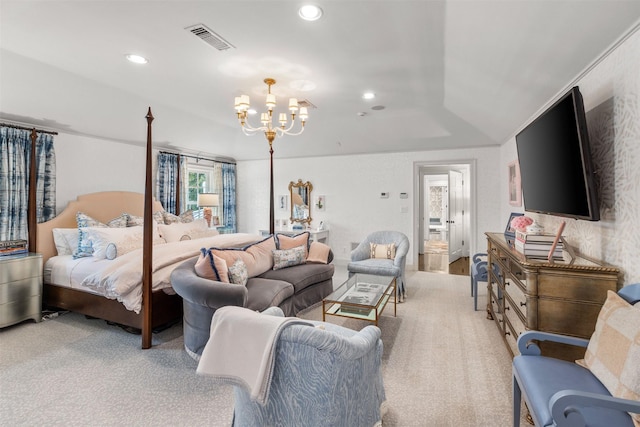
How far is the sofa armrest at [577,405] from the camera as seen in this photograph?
1181 mm

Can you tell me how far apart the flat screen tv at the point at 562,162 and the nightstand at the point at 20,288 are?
500cm

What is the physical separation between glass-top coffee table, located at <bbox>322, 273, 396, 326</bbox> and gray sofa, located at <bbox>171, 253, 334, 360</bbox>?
0.46 m

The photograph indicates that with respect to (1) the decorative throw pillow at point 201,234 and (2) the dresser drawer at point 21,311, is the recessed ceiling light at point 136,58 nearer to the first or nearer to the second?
A: (1) the decorative throw pillow at point 201,234

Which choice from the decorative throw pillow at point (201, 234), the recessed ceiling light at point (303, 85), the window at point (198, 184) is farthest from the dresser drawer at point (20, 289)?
the recessed ceiling light at point (303, 85)

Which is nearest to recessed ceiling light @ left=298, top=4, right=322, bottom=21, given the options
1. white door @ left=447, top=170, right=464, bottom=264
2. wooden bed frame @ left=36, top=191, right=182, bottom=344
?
wooden bed frame @ left=36, top=191, right=182, bottom=344

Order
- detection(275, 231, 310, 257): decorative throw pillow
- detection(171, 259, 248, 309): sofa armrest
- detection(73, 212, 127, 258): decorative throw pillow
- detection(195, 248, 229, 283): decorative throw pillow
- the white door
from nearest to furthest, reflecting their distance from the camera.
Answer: detection(171, 259, 248, 309): sofa armrest → detection(195, 248, 229, 283): decorative throw pillow → detection(73, 212, 127, 258): decorative throw pillow → detection(275, 231, 310, 257): decorative throw pillow → the white door

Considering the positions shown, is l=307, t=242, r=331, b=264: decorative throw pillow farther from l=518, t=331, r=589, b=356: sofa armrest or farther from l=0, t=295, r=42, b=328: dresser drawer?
l=0, t=295, r=42, b=328: dresser drawer

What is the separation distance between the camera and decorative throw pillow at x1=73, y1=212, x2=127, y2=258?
12.5 feet

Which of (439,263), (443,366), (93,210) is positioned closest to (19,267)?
(93,210)

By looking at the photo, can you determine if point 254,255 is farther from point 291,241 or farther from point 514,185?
point 514,185

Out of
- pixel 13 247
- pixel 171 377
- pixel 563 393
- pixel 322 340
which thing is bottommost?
pixel 171 377

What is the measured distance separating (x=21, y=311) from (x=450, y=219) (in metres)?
6.91

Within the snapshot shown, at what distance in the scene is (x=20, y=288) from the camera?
3.40 m

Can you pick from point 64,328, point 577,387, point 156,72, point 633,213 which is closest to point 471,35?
point 633,213
